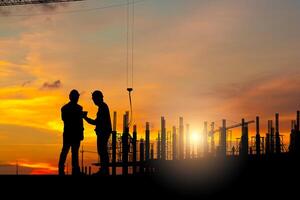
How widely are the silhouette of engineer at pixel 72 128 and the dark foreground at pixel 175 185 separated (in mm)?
1724

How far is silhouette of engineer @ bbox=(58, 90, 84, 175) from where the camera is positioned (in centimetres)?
1583

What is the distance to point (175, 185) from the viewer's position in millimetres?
15055

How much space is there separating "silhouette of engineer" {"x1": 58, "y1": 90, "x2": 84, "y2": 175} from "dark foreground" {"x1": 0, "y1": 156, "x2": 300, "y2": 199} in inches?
67.9

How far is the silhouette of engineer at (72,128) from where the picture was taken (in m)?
15.8

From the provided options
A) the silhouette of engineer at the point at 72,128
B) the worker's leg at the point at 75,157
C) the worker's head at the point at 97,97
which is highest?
the worker's head at the point at 97,97

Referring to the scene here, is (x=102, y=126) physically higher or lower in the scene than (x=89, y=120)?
lower

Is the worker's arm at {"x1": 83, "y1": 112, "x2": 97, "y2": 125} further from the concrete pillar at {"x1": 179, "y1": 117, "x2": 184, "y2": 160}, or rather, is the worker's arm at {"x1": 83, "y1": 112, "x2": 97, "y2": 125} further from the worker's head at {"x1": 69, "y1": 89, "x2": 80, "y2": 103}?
the concrete pillar at {"x1": 179, "y1": 117, "x2": 184, "y2": 160}

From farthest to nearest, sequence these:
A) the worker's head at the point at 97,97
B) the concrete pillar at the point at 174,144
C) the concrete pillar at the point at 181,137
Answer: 1. the concrete pillar at the point at 181,137
2. the concrete pillar at the point at 174,144
3. the worker's head at the point at 97,97

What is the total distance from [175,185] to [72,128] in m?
3.04

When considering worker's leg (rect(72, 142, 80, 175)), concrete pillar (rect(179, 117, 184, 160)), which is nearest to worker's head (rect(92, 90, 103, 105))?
worker's leg (rect(72, 142, 80, 175))

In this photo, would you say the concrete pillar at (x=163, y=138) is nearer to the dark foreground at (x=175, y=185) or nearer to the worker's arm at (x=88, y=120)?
the dark foreground at (x=175, y=185)

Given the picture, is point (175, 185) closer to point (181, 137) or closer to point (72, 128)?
point (72, 128)

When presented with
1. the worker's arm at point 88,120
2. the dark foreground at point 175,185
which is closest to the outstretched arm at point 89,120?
the worker's arm at point 88,120

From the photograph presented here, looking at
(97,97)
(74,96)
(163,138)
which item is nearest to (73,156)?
(74,96)
